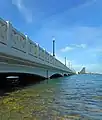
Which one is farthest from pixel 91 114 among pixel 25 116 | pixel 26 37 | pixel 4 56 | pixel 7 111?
pixel 26 37

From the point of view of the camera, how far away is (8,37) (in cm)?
1483

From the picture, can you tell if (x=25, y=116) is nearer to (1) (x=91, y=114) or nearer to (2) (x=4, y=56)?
(1) (x=91, y=114)

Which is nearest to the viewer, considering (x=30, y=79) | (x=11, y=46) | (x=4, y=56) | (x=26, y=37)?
(x=4, y=56)

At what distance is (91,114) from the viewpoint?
8469 millimetres

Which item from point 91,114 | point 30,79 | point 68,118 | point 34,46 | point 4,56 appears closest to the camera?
point 68,118

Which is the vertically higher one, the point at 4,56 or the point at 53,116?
the point at 4,56

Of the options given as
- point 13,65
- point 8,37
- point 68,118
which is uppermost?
point 8,37

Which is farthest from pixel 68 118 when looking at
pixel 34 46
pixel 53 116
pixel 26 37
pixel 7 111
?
pixel 34 46

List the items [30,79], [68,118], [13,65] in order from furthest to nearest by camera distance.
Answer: [30,79], [13,65], [68,118]

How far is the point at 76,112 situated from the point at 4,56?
21.5 ft

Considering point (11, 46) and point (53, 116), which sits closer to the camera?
point (53, 116)

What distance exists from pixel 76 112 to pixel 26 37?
1204 centimetres

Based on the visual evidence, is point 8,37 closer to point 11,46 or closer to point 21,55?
point 11,46

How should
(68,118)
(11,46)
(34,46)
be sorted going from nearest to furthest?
(68,118) < (11,46) < (34,46)
